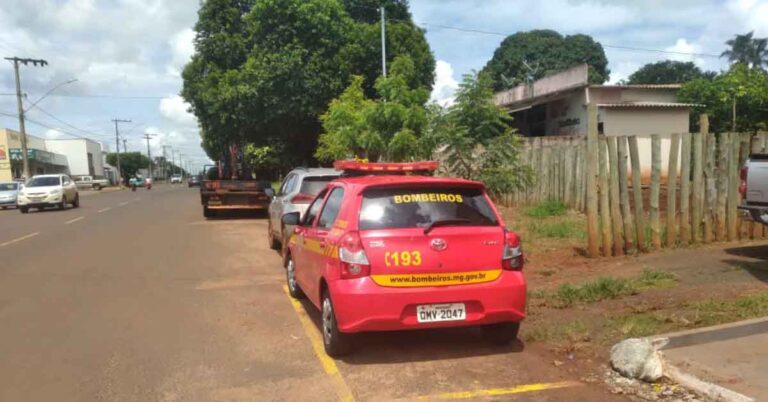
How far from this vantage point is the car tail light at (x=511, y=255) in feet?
17.7

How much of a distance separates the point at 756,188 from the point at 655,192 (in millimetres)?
1649

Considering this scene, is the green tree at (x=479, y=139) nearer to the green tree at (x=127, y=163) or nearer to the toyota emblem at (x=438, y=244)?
the toyota emblem at (x=438, y=244)

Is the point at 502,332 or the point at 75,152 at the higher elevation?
the point at 75,152

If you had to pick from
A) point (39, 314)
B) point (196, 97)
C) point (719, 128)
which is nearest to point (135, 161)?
point (196, 97)

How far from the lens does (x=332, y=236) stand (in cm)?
557

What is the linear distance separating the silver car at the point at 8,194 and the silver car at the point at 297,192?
25.7 metres

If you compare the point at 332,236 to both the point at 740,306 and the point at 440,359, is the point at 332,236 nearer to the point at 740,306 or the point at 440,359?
the point at 440,359

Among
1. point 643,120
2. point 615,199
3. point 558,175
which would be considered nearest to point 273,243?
point 615,199

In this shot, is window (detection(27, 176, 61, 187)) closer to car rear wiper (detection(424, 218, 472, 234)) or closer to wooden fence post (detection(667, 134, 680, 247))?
wooden fence post (detection(667, 134, 680, 247))

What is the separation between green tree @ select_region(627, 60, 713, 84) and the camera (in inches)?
2753

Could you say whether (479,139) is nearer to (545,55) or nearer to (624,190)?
(624,190)

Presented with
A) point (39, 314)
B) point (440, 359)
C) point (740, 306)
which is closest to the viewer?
point (440, 359)

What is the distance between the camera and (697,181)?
30.9ft

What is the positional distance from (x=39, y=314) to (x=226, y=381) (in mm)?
3513
